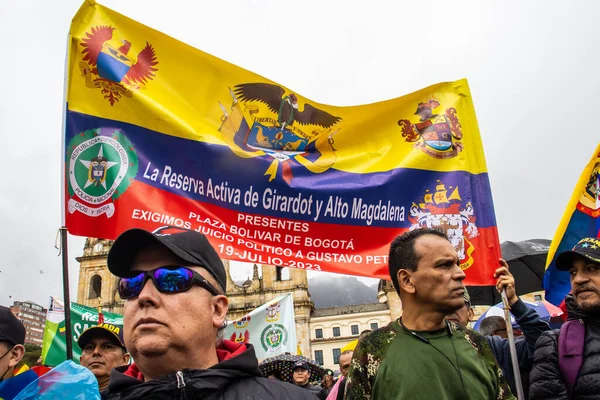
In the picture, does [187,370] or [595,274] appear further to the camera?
[595,274]

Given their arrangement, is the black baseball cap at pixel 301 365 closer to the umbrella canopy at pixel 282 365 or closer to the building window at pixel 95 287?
the umbrella canopy at pixel 282 365

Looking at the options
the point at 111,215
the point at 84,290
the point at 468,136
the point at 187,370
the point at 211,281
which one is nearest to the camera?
the point at 187,370

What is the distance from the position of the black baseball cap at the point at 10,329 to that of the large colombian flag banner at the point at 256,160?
101cm

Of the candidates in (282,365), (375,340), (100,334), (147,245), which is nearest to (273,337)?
(282,365)

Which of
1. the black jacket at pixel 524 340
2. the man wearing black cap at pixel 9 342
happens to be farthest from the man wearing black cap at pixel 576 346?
the man wearing black cap at pixel 9 342

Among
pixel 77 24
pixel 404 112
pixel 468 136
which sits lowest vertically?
pixel 468 136

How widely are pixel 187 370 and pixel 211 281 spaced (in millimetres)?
340

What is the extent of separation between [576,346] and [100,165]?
3.53 meters

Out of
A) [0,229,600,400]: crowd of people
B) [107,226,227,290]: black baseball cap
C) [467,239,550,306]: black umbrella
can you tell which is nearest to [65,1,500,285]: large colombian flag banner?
[0,229,600,400]: crowd of people

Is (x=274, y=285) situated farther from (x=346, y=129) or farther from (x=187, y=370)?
(x=187, y=370)

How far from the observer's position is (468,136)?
15.1 feet

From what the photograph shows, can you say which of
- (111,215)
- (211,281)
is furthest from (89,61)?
(211,281)

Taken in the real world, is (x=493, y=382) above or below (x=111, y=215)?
below

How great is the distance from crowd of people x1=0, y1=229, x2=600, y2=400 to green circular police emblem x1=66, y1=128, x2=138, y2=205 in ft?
4.15
